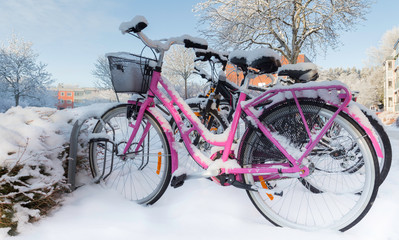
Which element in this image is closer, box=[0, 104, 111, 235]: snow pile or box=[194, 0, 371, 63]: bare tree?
box=[0, 104, 111, 235]: snow pile

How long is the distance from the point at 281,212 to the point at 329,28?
13962mm

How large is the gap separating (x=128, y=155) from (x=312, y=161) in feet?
4.57

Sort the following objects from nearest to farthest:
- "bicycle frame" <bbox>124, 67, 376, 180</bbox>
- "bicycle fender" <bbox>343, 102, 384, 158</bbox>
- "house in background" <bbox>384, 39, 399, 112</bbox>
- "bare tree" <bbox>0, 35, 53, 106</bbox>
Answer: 1. "bicycle fender" <bbox>343, 102, 384, 158</bbox>
2. "bicycle frame" <bbox>124, 67, 376, 180</bbox>
3. "bare tree" <bbox>0, 35, 53, 106</bbox>
4. "house in background" <bbox>384, 39, 399, 112</bbox>

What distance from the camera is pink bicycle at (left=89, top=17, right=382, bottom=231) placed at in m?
1.56

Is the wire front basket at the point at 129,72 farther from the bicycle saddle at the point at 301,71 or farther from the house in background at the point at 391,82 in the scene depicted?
the house in background at the point at 391,82

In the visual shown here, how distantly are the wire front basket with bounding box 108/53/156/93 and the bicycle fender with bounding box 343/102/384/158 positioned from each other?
1.37 m

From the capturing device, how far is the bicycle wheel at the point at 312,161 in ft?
4.96

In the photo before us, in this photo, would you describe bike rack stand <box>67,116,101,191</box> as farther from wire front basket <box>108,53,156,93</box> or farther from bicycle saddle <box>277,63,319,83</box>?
bicycle saddle <box>277,63,319,83</box>

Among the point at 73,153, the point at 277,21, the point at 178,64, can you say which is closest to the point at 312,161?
the point at 73,153

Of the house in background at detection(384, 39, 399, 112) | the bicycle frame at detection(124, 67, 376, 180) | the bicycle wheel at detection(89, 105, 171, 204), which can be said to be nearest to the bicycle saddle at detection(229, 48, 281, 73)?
the bicycle frame at detection(124, 67, 376, 180)

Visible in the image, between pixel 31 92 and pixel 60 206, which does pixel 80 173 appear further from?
pixel 31 92

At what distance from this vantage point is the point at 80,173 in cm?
223

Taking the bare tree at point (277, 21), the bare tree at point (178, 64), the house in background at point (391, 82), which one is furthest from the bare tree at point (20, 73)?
the house in background at point (391, 82)

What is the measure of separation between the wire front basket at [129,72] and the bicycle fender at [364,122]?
1.37m
